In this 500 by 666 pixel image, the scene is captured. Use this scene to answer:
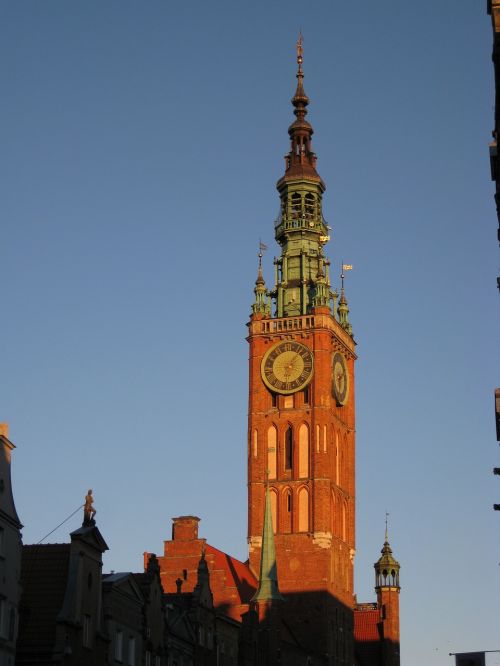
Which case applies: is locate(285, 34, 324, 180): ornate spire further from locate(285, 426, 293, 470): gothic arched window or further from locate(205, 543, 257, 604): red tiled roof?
locate(205, 543, 257, 604): red tiled roof

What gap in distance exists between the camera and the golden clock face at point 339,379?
113 m

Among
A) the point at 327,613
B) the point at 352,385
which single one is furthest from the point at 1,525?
the point at 352,385

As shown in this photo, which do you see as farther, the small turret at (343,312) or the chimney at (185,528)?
the small turret at (343,312)

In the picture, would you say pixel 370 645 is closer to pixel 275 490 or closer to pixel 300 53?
pixel 275 490

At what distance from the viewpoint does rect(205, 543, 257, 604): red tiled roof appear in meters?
98.7

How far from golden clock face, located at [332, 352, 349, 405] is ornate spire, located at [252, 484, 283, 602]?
48.1 feet

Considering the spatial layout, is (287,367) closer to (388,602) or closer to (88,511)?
(388,602)

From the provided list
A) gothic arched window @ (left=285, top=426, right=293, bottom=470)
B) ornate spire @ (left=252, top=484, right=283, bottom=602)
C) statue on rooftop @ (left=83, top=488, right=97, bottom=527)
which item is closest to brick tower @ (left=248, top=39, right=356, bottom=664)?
gothic arched window @ (left=285, top=426, right=293, bottom=470)

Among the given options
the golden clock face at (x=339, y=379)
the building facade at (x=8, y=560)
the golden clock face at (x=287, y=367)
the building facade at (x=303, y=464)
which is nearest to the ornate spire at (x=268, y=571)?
the building facade at (x=303, y=464)

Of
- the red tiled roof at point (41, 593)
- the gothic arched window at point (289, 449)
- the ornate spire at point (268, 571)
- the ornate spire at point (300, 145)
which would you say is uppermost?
the ornate spire at point (300, 145)

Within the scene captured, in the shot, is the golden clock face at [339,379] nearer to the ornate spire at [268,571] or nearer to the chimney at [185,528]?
the ornate spire at [268,571]

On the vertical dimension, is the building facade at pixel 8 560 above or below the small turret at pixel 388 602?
below

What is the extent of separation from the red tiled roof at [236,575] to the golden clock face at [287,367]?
13.7 metres

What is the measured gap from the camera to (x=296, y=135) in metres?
123
